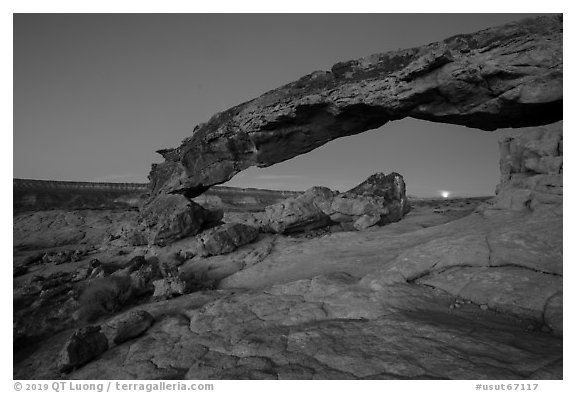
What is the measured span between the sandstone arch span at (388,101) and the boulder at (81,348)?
13860 mm

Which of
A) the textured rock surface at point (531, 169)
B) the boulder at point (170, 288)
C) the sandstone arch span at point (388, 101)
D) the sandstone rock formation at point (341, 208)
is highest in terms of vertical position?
the sandstone arch span at point (388, 101)

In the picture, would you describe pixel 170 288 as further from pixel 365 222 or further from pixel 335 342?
pixel 365 222

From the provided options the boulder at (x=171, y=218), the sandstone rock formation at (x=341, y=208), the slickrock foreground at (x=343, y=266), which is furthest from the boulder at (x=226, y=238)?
the boulder at (x=171, y=218)

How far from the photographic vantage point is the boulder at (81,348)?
647 cm

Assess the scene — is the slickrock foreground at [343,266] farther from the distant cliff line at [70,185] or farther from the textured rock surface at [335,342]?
the distant cliff line at [70,185]

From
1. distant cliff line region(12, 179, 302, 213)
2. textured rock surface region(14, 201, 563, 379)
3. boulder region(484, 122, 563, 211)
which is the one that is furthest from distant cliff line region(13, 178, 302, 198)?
textured rock surface region(14, 201, 563, 379)

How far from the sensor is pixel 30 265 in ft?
55.5

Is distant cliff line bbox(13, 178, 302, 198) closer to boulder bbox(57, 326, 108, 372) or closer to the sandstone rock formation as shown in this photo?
the sandstone rock formation

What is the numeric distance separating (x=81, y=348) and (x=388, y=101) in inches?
607

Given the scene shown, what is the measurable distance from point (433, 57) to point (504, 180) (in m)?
6.37

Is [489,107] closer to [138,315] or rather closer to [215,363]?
[215,363]

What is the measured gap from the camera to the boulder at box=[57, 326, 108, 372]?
647 cm

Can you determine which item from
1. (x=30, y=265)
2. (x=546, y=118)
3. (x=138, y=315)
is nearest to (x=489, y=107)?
(x=546, y=118)

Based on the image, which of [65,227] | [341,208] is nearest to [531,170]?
[341,208]
